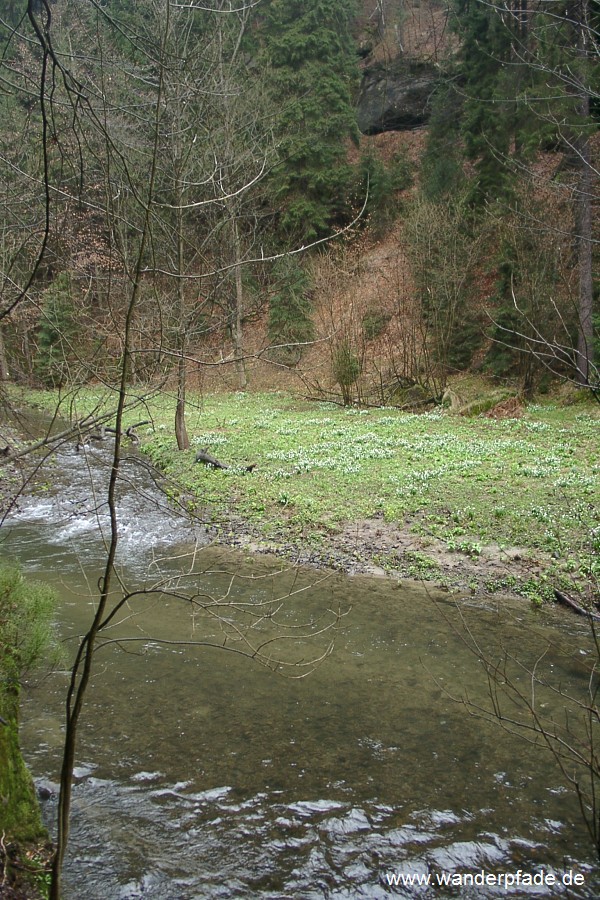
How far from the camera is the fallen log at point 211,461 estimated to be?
1276 cm

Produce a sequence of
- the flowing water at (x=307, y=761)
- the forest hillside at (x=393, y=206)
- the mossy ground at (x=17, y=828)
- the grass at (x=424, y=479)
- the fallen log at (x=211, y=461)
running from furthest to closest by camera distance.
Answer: the forest hillside at (x=393, y=206) < the fallen log at (x=211, y=461) < the grass at (x=424, y=479) < the flowing water at (x=307, y=761) < the mossy ground at (x=17, y=828)

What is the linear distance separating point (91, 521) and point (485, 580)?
633 cm

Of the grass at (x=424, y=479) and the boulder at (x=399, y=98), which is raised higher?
the boulder at (x=399, y=98)

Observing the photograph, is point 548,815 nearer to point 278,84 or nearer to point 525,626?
point 525,626

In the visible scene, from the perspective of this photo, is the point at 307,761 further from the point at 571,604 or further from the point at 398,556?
the point at 398,556

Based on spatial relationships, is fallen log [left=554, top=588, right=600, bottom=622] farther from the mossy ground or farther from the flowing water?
the mossy ground

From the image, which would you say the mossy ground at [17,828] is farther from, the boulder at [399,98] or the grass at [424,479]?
the boulder at [399,98]

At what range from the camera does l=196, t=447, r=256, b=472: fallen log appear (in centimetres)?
1276

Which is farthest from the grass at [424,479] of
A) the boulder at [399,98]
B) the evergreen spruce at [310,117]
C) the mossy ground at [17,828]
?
the boulder at [399,98]

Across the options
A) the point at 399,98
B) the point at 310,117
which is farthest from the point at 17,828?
the point at 399,98

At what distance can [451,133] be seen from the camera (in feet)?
101

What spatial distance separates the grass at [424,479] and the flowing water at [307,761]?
1.68 m

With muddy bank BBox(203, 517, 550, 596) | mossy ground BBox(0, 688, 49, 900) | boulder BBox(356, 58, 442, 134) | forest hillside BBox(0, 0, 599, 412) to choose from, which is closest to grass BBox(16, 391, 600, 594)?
muddy bank BBox(203, 517, 550, 596)

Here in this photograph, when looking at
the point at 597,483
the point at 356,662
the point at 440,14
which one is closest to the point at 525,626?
the point at 356,662
